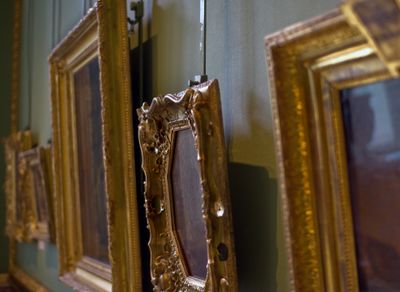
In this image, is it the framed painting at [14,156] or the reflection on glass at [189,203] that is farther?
the framed painting at [14,156]

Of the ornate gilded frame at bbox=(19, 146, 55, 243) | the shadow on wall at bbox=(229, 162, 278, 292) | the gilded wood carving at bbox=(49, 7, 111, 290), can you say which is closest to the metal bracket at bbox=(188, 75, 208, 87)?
the shadow on wall at bbox=(229, 162, 278, 292)

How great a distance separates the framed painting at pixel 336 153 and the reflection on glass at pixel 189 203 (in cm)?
35

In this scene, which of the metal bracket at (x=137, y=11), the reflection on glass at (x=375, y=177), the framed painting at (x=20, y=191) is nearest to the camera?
the reflection on glass at (x=375, y=177)

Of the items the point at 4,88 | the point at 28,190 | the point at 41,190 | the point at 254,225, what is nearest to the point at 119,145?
the point at 254,225

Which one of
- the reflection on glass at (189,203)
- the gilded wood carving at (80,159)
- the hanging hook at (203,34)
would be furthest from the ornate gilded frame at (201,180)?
the gilded wood carving at (80,159)

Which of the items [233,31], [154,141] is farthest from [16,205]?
[233,31]

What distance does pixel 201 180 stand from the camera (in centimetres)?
114

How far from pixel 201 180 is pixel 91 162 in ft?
2.68

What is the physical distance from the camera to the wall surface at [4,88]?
385 cm

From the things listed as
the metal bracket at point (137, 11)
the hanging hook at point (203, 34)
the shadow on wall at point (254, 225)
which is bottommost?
the shadow on wall at point (254, 225)

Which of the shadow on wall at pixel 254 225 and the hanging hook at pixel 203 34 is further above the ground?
the hanging hook at pixel 203 34

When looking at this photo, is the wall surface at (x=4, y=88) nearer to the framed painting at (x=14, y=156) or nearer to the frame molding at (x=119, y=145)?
the framed painting at (x=14, y=156)

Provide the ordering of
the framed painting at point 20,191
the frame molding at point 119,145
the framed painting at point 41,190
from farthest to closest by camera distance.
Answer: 1. the framed painting at point 20,191
2. the framed painting at point 41,190
3. the frame molding at point 119,145

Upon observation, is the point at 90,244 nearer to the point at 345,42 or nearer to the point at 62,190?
the point at 62,190
